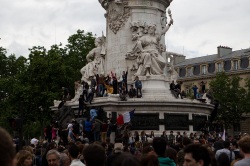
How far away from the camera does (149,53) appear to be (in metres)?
32.8

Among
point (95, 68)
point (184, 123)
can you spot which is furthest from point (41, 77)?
point (184, 123)

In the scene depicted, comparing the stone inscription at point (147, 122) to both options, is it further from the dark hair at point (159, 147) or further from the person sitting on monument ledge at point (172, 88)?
the dark hair at point (159, 147)

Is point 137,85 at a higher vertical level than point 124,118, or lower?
higher

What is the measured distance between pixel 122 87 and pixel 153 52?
3.27m

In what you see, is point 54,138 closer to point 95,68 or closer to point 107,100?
point 107,100

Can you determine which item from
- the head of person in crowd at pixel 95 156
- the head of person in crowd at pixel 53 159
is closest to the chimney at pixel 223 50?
the head of person in crowd at pixel 53 159

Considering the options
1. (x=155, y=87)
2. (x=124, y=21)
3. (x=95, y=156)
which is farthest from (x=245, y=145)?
(x=124, y=21)

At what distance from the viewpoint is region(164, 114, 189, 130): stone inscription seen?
31.0 m

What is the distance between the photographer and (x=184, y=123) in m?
31.6

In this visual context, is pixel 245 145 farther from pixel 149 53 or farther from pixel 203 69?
pixel 203 69

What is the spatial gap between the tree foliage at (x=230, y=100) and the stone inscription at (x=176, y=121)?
29.6 m

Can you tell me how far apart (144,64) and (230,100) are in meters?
32.7

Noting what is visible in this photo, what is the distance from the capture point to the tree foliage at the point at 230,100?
2430 inches

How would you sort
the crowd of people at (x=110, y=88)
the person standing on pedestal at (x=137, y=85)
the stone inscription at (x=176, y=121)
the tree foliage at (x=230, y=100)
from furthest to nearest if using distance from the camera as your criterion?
the tree foliage at (x=230, y=100), the crowd of people at (x=110, y=88), the person standing on pedestal at (x=137, y=85), the stone inscription at (x=176, y=121)
